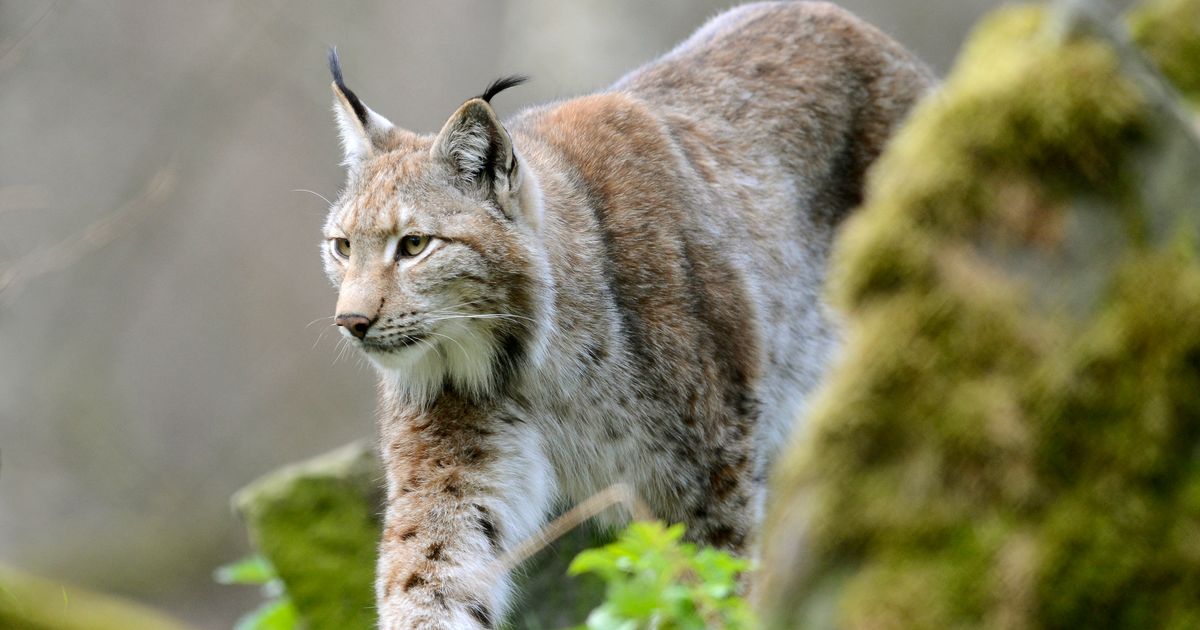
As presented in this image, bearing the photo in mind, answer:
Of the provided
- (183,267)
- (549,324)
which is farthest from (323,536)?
(183,267)

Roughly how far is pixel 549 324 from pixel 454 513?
2.47 feet

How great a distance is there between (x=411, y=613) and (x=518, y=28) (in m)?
8.45

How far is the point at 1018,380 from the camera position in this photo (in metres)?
1.99

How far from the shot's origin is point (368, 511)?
19.0 ft

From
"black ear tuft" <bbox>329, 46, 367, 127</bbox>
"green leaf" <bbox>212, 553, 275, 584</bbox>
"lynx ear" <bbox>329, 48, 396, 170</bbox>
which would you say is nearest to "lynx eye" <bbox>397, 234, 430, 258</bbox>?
"lynx ear" <bbox>329, 48, 396, 170</bbox>

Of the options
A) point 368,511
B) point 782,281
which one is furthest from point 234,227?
point 782,281

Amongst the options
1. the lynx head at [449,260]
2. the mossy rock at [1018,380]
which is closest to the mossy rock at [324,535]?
the lynx head at [449,260]

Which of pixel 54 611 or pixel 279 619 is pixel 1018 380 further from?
pixel 279 619

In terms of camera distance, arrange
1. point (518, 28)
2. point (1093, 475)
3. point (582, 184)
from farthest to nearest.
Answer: point (518, 28) → point (582, 184) → point (1093, 475)

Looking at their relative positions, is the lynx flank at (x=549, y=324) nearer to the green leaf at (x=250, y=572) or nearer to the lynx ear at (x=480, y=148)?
the lynx ear at (x=480, y=148)

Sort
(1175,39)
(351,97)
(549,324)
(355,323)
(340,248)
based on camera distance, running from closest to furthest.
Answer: (1175,39) < (355,323) < (549,324) < (340,248) < (351,97)

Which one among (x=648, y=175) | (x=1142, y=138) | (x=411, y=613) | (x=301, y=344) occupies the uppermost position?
(x=1142, y=138)

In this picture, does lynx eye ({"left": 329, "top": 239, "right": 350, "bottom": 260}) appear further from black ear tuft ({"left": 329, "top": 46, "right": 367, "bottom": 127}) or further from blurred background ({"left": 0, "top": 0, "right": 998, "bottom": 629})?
blurred background ({"left": 0, "top": 0, "right": 998, "bottom": 629})

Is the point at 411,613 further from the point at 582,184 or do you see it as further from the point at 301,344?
the point at 301,344
